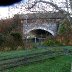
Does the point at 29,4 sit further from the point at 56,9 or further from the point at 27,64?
the point at 27,64

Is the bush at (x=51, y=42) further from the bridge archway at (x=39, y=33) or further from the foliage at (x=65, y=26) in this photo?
the bridge archway at (x=39, y=33)

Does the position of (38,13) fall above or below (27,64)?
above

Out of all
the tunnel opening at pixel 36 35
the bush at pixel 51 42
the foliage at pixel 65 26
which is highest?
the foliage at pixel 65 26

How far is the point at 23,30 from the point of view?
39438 mm

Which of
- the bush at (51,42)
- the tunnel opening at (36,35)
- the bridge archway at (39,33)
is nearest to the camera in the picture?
the bush at (51,42)

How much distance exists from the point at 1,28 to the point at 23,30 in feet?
10.3

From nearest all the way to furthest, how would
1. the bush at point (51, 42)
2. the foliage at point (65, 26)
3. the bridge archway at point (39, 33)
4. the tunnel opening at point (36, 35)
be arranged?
the foliage at point (65, 26), the bush at point (51, 42), the tunnel opening at point (36, 35), the bridge archway at point (39, 33)

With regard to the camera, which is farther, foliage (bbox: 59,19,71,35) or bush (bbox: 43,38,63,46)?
bush (bbox: 43,38,63,46)

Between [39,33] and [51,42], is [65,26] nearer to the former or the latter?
[51,42]

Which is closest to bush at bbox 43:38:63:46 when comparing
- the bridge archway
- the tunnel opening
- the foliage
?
the foliage

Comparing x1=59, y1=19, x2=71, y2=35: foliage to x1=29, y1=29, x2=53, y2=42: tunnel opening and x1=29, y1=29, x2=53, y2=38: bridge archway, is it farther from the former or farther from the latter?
x1=29, y1=29, x2=53, y2=38: bridge archway

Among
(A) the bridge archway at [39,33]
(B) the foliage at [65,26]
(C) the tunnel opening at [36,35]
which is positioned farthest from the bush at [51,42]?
(A) the bridge archway at [39,33]

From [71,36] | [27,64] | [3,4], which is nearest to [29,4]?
[3,4]

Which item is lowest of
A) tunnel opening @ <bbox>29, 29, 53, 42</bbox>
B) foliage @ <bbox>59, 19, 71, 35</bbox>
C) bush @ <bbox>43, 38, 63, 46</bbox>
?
bush @ <bbox>43, 38, 63, 46</bbox>
